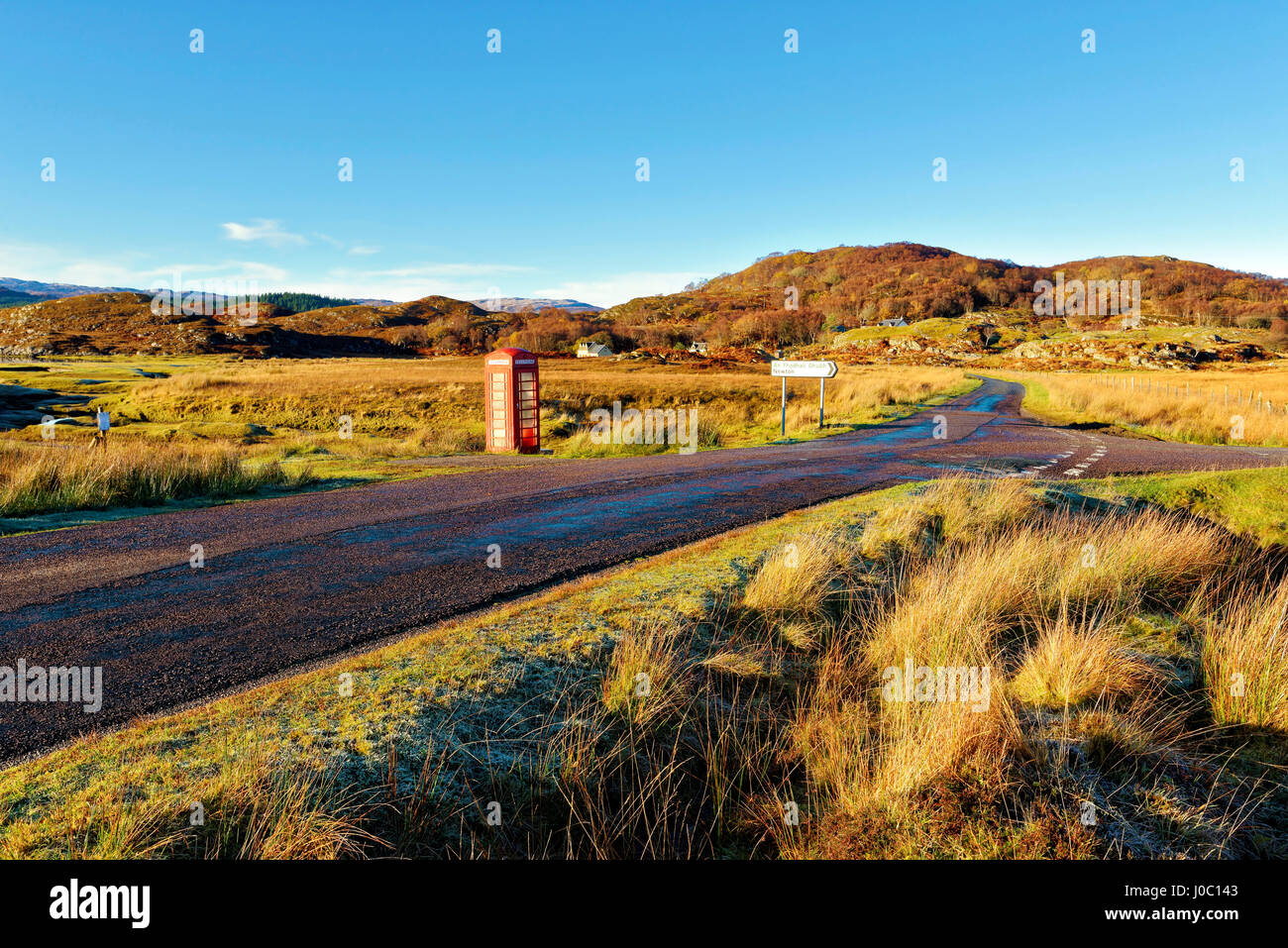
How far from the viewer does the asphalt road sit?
486cm

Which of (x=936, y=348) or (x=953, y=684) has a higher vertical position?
(x=936, y=348)

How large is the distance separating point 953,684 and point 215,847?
465 centimetres

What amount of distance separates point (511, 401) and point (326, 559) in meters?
15.4

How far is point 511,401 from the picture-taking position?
22.6 metres

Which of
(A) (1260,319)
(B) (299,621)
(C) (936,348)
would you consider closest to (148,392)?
(B) (299,621)

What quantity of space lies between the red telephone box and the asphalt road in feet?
22.9

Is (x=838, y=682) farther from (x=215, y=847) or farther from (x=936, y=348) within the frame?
(x=936, y=348)

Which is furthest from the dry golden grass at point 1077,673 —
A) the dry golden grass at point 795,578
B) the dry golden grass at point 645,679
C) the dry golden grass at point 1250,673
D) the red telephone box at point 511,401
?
the red telephone box at point 511,401

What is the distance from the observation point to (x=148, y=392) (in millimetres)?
39562

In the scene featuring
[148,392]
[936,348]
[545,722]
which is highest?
[936,348]

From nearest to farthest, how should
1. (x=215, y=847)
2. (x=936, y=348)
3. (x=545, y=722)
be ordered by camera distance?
1. (x=215, y=847)
2. (x=545, y=722)
3. (x=936, y=348)

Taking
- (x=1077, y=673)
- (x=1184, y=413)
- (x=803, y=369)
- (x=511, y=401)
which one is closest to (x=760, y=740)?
(x=1077, y=673)

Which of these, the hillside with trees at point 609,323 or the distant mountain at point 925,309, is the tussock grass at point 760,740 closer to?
the hillside with trees at point 609,323

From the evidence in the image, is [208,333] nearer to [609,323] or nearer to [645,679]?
[609,323]
